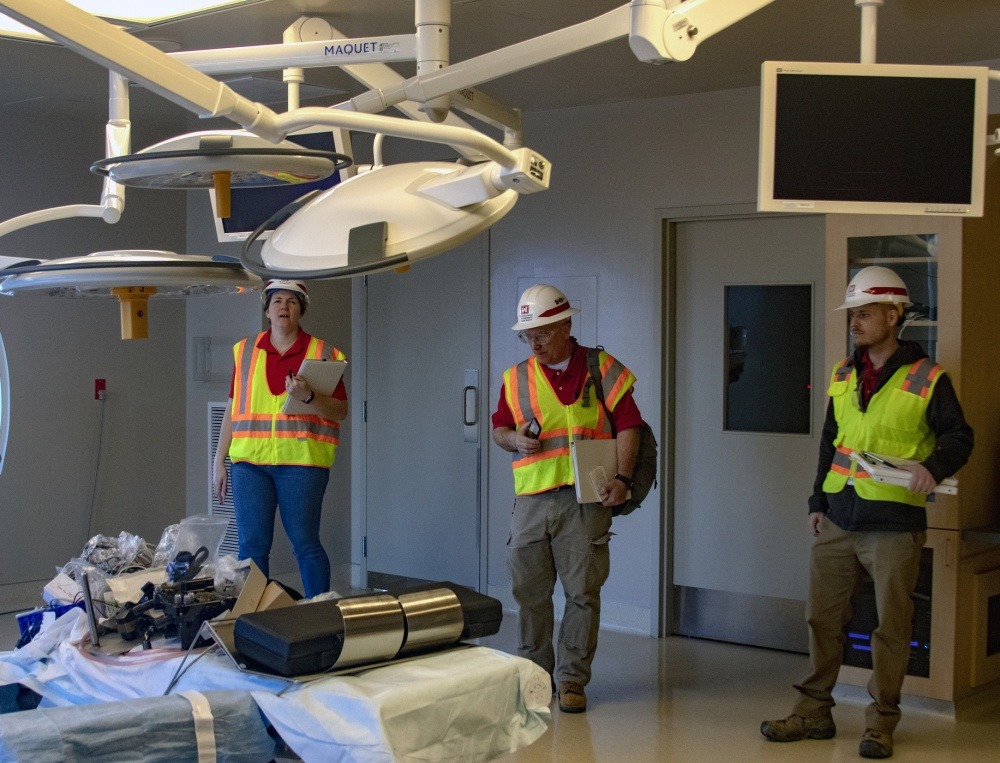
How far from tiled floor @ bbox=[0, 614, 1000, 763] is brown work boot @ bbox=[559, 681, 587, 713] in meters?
0.04

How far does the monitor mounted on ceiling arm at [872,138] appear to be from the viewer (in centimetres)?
296

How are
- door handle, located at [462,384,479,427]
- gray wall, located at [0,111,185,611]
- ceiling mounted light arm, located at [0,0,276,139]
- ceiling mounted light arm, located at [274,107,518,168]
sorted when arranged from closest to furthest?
ceiling mounted light arm, located at [0,0,276,139], ceiling mounted light arm, located at [274,107,518,168], gray wall, located at [0,111,185,611], door handle, located at [462,384,479,427]

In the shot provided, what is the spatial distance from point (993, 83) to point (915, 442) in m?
1.69

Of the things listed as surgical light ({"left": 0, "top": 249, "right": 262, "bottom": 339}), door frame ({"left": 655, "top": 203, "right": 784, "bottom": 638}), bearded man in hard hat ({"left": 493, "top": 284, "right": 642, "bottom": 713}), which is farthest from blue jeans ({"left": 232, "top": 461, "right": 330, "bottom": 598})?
surgical light ({"left": 0, "top": 249, "right": 262, "bottom": 339})

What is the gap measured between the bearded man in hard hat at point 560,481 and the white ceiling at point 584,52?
102 cm

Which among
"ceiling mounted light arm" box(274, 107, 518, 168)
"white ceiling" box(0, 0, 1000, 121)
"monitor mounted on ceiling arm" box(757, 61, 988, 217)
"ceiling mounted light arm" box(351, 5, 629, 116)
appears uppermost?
"white ceiling" box(0, 0, 1000, 121)

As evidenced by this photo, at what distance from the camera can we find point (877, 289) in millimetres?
3924

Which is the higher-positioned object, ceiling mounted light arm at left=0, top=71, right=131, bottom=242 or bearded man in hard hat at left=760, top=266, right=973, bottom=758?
ceiling mounted light arm at left=0, top=71, right=131, bottom=242

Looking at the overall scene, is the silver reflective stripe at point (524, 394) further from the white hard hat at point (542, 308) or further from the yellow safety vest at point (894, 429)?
the yellow safety vest at point (894, 429)

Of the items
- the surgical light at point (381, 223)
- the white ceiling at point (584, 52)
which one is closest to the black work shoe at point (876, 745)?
the white ceiling at point (584, 52)

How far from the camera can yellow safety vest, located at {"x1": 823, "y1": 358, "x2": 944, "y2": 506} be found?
387 cm

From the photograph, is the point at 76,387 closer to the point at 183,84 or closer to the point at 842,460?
the point at 842,460

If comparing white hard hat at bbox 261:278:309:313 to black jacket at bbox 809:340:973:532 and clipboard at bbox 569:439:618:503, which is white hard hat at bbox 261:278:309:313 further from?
black jacket at bbox 809:340:973:532

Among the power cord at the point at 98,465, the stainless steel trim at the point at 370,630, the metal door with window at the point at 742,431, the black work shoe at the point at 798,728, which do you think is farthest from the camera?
the power cord at the point at 98,465
